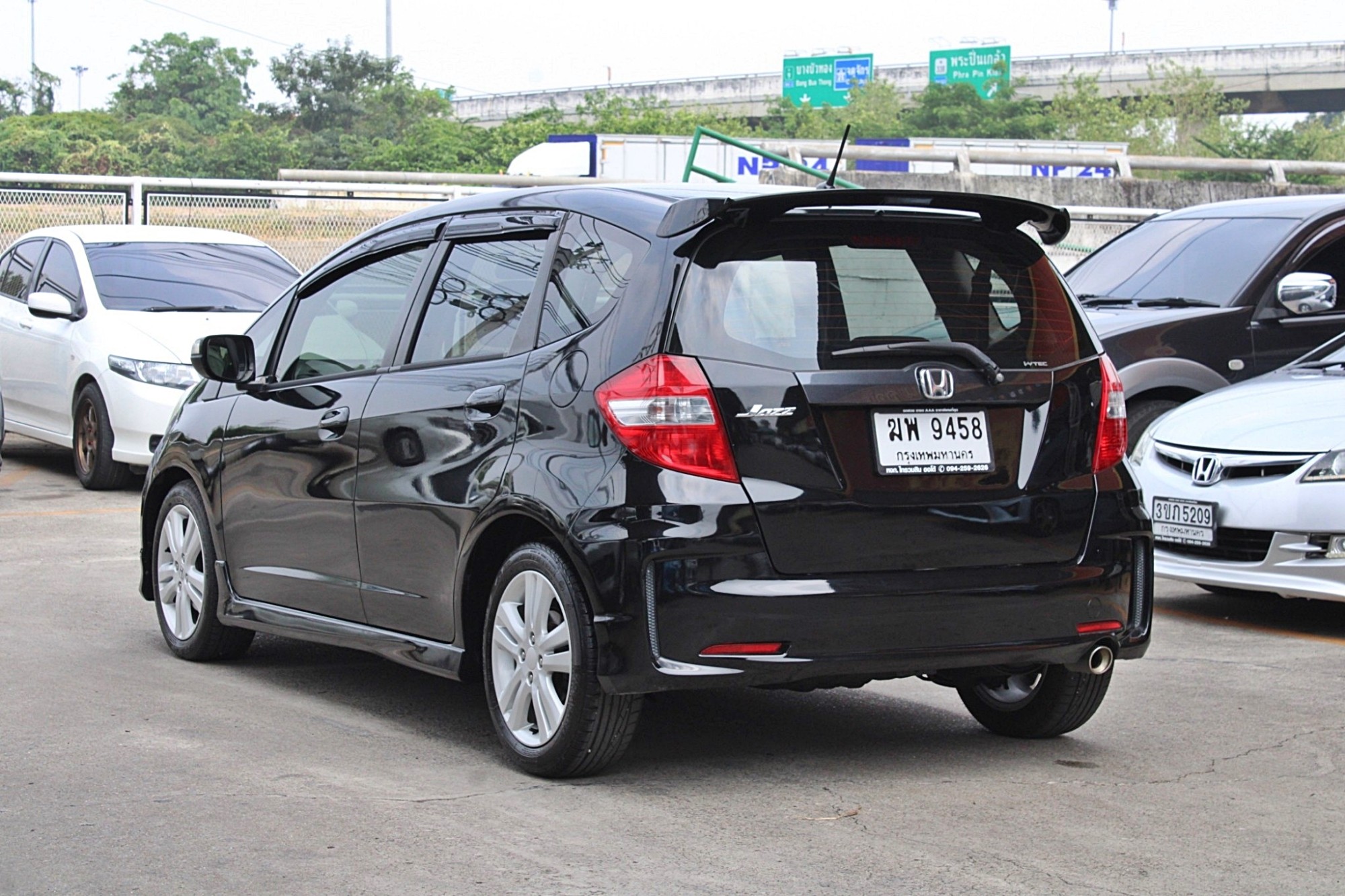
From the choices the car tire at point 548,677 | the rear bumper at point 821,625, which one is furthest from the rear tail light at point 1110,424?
the car tire at point 548,677

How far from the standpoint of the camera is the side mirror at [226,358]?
643 cm

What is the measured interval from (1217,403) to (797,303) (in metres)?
4.30

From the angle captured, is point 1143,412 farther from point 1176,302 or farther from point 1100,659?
point 1100,659

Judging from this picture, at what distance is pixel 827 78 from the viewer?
376 ft

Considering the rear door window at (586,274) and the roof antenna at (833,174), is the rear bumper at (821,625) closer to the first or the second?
the rear door window at (586,274)

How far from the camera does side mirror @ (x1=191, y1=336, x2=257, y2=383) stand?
6.43 metres

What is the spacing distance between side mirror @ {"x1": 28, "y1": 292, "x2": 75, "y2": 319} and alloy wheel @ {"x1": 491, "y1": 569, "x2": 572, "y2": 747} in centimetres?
852

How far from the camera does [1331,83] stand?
326 feet

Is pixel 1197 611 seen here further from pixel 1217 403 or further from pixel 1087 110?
pixel 1087 110

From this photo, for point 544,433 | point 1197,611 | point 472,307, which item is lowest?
point 1197,611

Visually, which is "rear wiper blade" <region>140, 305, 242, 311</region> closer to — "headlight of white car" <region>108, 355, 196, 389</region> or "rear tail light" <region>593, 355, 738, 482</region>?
"headlight of white car" <region>108, 355, 196, 389</region>

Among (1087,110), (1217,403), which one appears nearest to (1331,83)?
(1087,110)

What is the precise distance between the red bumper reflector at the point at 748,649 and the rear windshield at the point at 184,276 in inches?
345

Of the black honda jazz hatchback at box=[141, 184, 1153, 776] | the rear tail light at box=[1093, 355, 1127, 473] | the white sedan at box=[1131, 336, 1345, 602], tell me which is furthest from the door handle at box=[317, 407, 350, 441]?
the white sedan at box=[1131, 336, 1345, 602]
